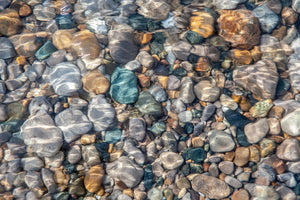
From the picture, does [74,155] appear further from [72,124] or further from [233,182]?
[233,182]

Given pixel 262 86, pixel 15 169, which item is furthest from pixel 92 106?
pixel 262 86

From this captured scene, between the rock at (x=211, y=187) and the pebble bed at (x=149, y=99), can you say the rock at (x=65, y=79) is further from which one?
the rock at (x=211, y=187)

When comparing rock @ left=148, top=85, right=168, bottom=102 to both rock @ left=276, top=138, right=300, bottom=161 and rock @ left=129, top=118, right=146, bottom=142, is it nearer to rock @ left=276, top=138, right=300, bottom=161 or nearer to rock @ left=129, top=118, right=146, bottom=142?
rock @ left=129, top=118, right=146, bottom=142

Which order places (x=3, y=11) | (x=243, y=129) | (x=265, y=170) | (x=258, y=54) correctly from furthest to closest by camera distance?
(x=3, y=11)
(x=258, y=54)
(x=243, y=129)
(x=265, y=170)

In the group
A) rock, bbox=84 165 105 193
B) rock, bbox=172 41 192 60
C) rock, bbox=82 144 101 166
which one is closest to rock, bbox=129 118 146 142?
rock, bbox=82 144 101 166

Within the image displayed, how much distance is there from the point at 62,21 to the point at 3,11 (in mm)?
1392

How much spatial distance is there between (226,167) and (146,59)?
2664 millimetres

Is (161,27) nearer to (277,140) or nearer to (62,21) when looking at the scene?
(62,21)

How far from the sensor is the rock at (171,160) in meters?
3.76

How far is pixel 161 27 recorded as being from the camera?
15.8 feet

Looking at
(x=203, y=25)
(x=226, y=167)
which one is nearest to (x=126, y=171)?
(x=226, y=167)

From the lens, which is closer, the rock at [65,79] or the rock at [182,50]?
the rock at [65,79]

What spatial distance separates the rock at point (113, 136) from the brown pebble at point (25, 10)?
11.5 feet

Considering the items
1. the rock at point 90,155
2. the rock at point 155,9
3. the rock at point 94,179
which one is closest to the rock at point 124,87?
the rock at point 90,155
